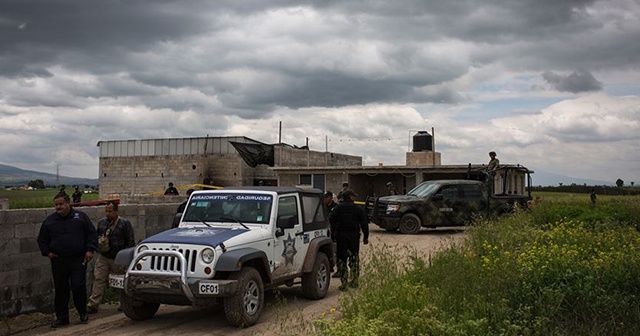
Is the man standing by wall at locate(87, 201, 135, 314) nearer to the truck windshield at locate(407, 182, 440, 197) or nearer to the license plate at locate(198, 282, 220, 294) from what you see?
the license plate at locate(198, 282, 220, 294)

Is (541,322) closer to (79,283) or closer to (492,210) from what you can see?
(79,283)

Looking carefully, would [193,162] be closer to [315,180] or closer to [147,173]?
[147,173]

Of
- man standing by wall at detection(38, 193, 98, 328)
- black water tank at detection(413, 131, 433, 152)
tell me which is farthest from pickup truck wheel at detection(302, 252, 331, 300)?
black water tank at detection(413, 131, 433, 152)

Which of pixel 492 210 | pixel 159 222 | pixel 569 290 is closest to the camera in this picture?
pixel 569 290

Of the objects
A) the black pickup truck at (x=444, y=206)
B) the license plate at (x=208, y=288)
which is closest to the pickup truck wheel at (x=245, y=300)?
the license plate at (x=208, y=288)

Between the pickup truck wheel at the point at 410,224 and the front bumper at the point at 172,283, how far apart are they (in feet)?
41.9

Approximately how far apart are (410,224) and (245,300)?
41.3 ft

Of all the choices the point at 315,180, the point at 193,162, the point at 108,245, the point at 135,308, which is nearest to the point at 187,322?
the point at 135,308

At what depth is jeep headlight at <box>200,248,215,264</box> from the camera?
7910 mm

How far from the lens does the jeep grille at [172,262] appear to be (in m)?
7.89

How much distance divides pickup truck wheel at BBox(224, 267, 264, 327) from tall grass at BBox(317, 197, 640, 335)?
1.39 m

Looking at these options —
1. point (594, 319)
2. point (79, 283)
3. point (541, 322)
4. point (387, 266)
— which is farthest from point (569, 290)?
point (79, 283)

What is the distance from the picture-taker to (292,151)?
39.4 meters

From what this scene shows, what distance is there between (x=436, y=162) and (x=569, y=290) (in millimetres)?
27419
